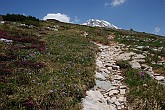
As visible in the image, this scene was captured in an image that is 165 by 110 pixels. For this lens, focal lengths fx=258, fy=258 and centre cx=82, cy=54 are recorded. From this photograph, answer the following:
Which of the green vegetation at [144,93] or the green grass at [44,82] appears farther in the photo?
the green vegetation at [144,93]

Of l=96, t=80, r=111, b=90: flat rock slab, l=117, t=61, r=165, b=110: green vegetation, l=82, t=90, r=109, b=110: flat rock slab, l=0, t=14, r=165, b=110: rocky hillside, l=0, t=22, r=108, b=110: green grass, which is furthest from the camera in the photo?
l=96, t=80, r=111, b=90: flat rock slab

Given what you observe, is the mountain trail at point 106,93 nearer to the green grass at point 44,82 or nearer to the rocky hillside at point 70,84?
the rocky hillside at point 70,84

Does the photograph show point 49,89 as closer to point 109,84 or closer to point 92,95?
point 92,95

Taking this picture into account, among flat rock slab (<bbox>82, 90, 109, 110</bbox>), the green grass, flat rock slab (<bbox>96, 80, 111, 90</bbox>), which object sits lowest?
flat rock slab (<bbox>82, 90, 109, 110</bbox>)

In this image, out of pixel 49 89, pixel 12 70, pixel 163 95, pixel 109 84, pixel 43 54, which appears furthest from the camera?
pixel 43 54

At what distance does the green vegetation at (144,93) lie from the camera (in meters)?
9.84

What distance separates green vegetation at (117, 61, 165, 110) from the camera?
9844 millimetres

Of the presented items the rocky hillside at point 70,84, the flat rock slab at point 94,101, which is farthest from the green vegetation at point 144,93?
the flat rock slab at point 94,101

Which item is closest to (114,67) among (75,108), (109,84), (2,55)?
(109,84)

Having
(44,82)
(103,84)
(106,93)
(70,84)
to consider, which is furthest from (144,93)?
(44,82)

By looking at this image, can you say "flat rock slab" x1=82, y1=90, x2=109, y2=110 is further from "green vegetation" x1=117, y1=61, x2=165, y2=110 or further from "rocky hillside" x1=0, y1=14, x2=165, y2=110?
"green vegetation" x1=117, y1=61, x2=165, y2=110

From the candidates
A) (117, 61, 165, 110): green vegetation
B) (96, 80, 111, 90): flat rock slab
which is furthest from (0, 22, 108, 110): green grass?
(117, 61, 165, 110): green vegetation

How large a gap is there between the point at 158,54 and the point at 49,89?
515 inches

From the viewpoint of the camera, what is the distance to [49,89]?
31.8 ft
